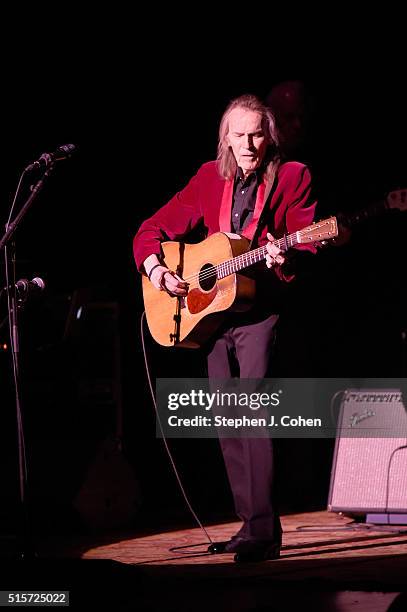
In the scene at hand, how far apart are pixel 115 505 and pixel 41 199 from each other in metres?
2.33

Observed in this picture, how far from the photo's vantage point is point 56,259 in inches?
256

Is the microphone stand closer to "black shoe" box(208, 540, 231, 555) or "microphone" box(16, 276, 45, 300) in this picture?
"microphone" box(16, 276, 45, 300)

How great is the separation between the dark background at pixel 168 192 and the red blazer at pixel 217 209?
1142mm

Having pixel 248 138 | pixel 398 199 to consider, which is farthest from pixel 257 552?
pixel 248 138

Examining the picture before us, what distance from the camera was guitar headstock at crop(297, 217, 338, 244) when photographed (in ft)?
12.0

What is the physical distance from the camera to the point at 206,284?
423cm

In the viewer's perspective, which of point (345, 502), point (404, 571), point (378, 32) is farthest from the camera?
point (378, 32)

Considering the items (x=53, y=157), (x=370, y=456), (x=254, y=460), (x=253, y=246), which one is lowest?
(x=370, y=456)

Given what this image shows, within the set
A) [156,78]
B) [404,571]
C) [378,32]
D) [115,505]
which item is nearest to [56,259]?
[156,78]

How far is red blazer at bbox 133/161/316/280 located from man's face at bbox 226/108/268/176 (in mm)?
109

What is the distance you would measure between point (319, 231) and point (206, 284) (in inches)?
28.3

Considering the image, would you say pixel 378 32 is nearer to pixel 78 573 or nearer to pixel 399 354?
pixel 399 354

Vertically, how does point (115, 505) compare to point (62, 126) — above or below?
below

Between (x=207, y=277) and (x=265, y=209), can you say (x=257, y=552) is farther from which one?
(x=265, y=209)
